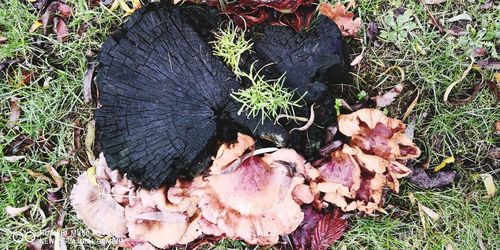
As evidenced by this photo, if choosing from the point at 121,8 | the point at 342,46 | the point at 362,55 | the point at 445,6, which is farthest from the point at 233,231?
the point at 445,6

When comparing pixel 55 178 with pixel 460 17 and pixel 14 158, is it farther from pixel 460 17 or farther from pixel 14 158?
pixel 460 17

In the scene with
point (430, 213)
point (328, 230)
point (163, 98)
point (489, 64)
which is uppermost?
point (163, 98)

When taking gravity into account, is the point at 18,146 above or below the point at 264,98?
below

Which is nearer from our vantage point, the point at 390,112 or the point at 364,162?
the point at 364,162

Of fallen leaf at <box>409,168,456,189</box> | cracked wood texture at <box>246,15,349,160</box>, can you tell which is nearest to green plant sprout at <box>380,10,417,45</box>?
cracked wood texture at <box>246,15,349,160</box>

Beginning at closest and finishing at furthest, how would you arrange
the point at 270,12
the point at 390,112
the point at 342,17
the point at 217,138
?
the point at 217,138 < the point at 270,12 < the point at 342,17 < the point at 390,112

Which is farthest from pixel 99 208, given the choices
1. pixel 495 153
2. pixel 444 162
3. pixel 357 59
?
pixel 495 153

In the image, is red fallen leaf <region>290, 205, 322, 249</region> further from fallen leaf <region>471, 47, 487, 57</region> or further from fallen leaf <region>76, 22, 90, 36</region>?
fallen leaf <region>76, 22, 90, 36</region>
